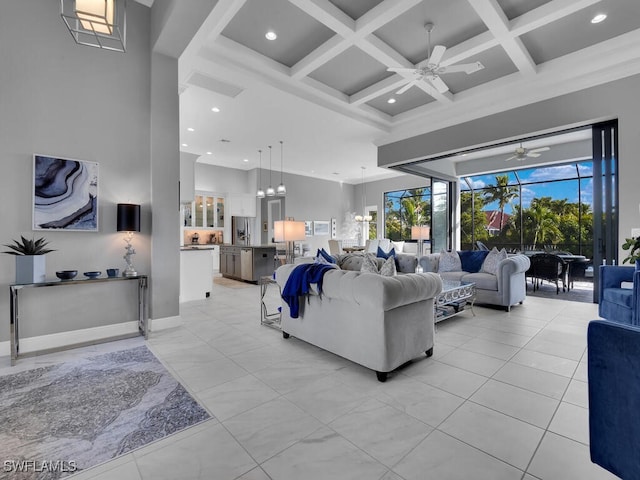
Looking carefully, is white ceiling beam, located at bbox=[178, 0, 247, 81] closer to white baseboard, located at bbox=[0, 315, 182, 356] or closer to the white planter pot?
the white planter pot

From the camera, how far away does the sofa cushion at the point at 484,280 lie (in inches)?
186

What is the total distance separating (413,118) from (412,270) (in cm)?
336

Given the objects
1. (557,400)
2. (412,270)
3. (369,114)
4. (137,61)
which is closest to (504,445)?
(557,400)

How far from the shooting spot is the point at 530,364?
2686 millimetres

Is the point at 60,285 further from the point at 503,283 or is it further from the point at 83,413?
the point at 503,283

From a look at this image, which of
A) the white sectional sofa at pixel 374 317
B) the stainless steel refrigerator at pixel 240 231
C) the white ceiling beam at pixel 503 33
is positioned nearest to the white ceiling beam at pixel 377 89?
the white ceiling beam at pixel 503 33

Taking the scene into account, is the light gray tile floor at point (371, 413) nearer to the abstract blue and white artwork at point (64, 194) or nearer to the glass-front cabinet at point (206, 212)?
the abstract blue and white artwork at point (64, 194)

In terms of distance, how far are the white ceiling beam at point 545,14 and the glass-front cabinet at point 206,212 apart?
8.45 m

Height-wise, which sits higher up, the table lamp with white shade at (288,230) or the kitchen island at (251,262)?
the table lamp with white shade at (288,230)

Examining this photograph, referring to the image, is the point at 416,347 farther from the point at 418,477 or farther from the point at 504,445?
the point at 418,477

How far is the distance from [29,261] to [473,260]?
6.14m

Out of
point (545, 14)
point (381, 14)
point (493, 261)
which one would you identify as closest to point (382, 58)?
point (381, 14)


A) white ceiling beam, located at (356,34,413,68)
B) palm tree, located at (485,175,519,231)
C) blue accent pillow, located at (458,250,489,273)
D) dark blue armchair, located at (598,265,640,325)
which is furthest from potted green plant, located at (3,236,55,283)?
palm tree, located at (485,175,519,231)

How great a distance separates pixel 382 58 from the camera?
4242 millimetres
